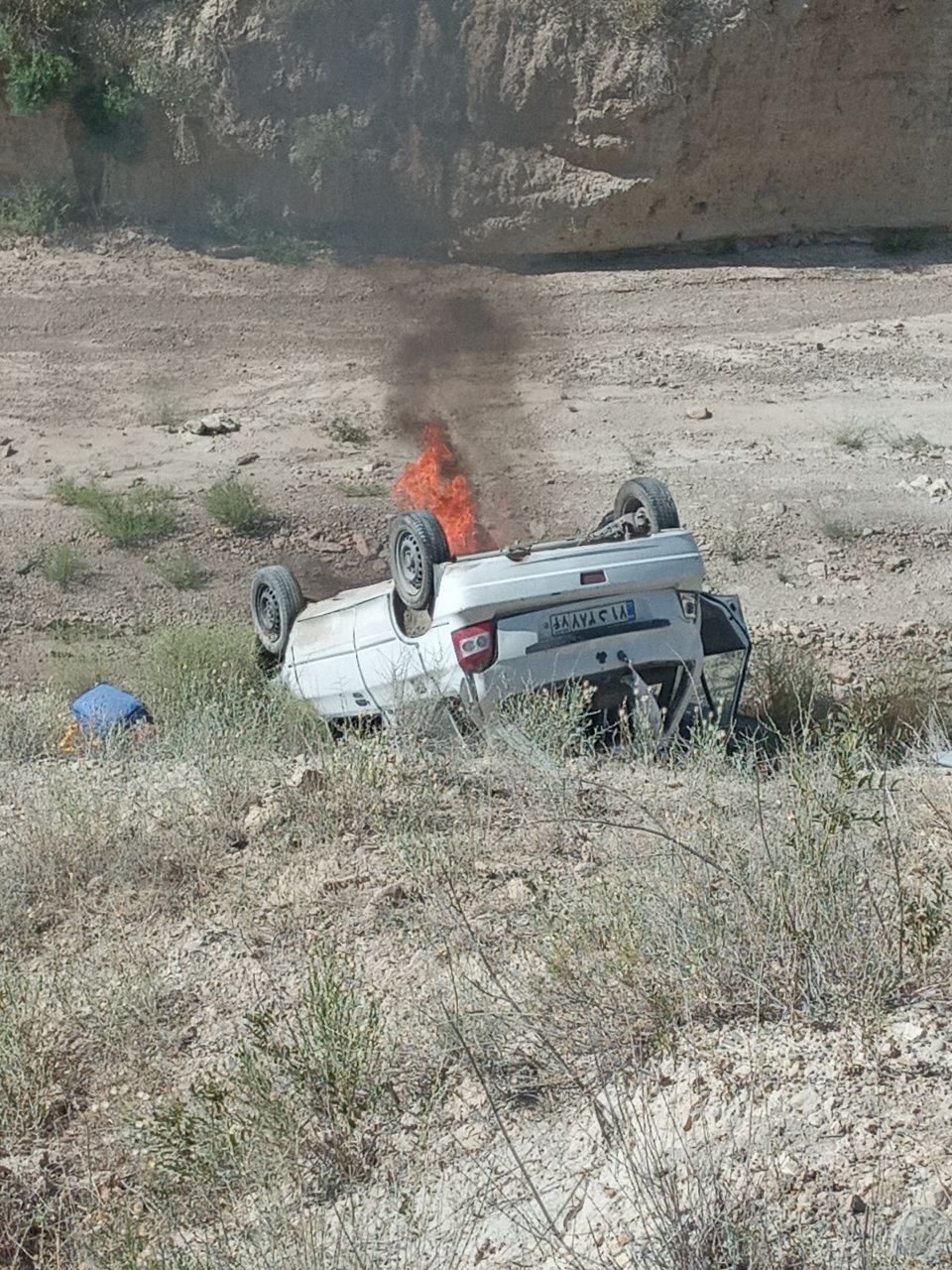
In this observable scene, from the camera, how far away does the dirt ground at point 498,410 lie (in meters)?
13.5

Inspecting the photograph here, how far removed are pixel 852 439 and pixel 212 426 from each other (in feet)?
22.5

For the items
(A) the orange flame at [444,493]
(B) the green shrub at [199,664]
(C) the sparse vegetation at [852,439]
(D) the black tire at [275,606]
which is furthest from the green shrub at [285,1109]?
(C) the sparse vegetation at [852,439]

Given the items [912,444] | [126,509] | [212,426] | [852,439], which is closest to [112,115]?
[212,426]

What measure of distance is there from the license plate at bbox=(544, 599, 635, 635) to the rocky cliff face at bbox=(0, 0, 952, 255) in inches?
503

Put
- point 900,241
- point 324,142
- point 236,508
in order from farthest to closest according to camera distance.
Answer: point 900,241 → point 324,142 → point 236,508

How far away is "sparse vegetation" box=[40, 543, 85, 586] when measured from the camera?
1337 centimetres

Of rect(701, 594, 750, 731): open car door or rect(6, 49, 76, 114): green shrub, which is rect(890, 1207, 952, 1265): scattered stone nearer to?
rect(701, 594, 750, 731): open car door

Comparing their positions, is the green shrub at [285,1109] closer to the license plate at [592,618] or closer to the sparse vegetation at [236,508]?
the license plate at [592,618]

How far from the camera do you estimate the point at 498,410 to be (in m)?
16.2

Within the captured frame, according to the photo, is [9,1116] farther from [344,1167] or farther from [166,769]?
[166,769]

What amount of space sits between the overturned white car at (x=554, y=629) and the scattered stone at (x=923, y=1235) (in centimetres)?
451

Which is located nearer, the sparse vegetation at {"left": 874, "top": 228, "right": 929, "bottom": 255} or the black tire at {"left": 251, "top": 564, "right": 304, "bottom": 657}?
the black tire at {"left": 251, "top": 564, "right": 304, "bottom": 657}

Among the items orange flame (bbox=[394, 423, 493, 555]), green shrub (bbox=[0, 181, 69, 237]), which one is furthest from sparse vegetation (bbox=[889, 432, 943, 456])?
green shrub (bbox=[0, 181, 69, 237])

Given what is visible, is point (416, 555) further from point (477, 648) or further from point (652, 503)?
point (652, 503)
